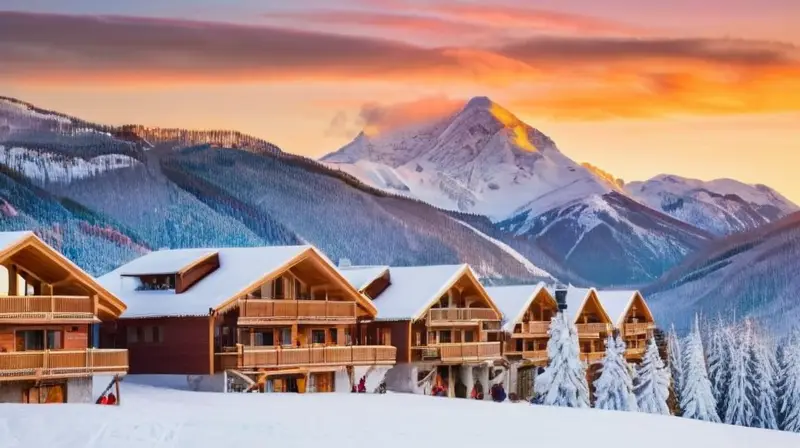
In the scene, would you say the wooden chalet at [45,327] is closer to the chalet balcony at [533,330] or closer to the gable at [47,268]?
the gable at [47,268]

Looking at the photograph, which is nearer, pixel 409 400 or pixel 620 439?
pixel 620 439

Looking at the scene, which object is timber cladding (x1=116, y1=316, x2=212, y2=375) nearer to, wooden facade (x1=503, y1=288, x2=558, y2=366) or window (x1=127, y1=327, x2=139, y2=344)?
window (x1=127, y1=327, x2=139, y2=344)

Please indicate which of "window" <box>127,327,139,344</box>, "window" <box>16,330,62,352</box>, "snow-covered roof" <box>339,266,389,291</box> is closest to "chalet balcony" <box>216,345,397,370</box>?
"window" <box>127,327,139,344</box>

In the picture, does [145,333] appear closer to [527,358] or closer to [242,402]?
[242,402]

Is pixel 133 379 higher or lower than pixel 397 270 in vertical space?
lower

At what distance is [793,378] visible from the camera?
104 m

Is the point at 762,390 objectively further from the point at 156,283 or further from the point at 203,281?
the point at 156,283

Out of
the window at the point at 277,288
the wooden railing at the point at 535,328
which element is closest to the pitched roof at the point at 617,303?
the wooden railing at the point at 535,328

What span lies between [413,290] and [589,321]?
29.0 metres

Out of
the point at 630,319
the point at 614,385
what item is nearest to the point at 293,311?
the point at 614,385

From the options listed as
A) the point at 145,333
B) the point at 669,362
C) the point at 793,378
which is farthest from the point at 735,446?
the point at 669,362

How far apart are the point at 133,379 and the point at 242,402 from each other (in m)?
10.7

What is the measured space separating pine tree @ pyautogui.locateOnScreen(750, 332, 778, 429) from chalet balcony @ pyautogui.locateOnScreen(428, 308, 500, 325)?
30.4 meters

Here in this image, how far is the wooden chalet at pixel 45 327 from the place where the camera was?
47969 millimetres
